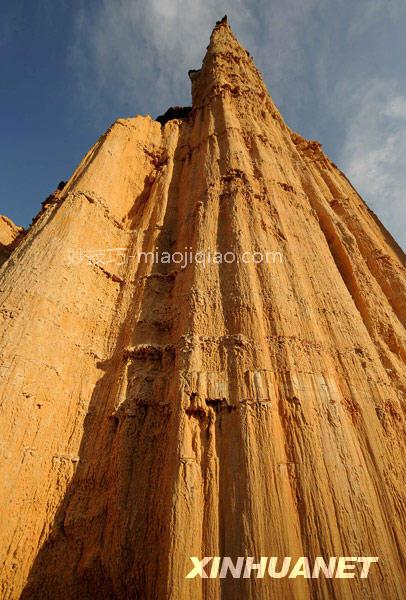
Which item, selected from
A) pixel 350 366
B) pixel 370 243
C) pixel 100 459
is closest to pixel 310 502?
pixel 350 366

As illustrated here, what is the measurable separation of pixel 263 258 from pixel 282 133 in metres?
8.61

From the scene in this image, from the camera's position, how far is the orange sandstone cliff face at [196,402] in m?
4.19

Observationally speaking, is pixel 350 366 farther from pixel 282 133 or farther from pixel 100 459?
pixel 282 133

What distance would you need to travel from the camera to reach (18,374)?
5.34 meters
